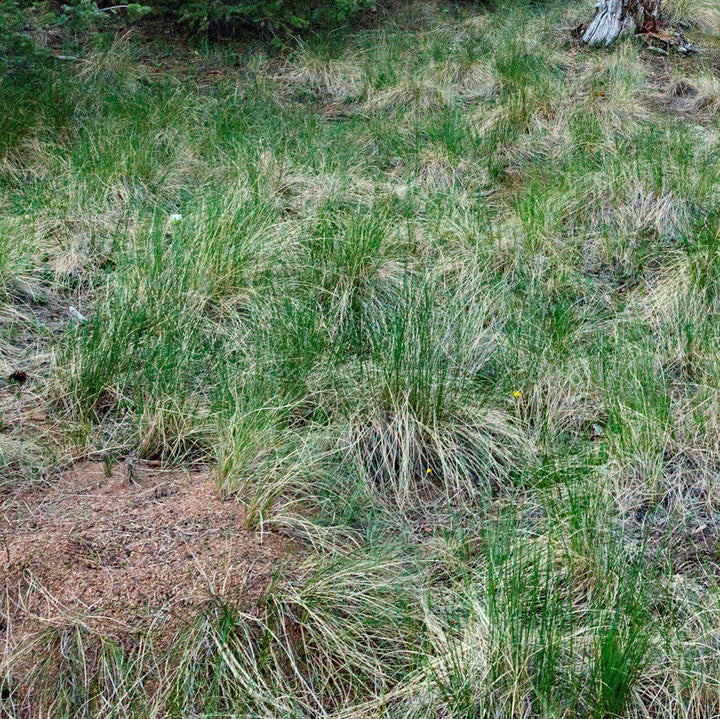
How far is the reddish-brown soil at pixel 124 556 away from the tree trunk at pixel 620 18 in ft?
21.1

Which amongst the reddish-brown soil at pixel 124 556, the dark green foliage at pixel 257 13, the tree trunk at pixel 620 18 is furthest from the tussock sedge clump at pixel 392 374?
the dark green foliage at pixel 257 13

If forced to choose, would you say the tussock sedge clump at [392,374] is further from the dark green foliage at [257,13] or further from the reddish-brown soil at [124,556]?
the dark green foliage at [257,13]

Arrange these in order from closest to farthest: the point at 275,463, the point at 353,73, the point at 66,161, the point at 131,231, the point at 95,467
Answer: the point at 275,463, the point at 95,467, the point at 131,231, the point at 66,161, the point at 353,73

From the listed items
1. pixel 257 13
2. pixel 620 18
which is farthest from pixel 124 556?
pixel 620 18

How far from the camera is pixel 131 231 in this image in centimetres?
483

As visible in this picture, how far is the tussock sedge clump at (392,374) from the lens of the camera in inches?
90.5

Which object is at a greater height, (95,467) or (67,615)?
(67,615)

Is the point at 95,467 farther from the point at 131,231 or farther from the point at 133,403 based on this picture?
the point at 131,231

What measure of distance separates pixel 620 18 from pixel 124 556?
277 inches

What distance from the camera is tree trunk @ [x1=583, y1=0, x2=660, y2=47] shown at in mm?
7598

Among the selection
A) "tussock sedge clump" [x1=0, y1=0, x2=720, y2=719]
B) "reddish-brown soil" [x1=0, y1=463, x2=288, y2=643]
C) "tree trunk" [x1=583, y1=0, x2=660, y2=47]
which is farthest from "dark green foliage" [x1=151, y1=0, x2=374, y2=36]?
"reddish-brown soil" [x1=0, y1=463, x2=288, y2=643]

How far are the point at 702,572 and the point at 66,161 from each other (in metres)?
4.64

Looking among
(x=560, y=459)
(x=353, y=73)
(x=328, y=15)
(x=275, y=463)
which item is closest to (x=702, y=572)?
(x=560, y=459)

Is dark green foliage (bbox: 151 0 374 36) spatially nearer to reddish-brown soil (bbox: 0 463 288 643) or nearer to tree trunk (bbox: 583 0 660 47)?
tree trunk (bbox: 583 0 660 47)
